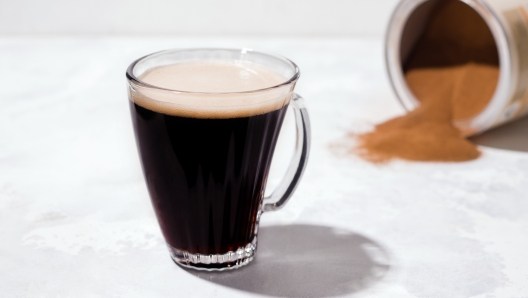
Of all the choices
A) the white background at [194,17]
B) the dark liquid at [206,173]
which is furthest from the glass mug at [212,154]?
the white background at [194,17]

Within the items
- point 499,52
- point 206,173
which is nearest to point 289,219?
point 206,173

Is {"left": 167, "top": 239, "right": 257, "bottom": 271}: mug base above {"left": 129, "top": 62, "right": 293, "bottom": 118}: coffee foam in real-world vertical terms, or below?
below

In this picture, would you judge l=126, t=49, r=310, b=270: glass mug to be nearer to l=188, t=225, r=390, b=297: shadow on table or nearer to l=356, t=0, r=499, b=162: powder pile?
l=188, t=225, r=390, b=297: shadow on table

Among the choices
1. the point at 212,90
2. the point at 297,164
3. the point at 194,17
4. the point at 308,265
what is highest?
the point at 212,90

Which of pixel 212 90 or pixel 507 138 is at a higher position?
pixel 212 90

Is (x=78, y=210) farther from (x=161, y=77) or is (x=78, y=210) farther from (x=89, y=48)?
(x=89, y=48)

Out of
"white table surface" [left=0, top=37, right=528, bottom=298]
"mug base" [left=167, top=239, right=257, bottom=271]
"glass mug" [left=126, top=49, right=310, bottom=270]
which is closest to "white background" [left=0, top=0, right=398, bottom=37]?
"white table surface" [left=0, top=37, right=528, bottom=298]

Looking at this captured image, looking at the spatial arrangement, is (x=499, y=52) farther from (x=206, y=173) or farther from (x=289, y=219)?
(x=206, y=173)
